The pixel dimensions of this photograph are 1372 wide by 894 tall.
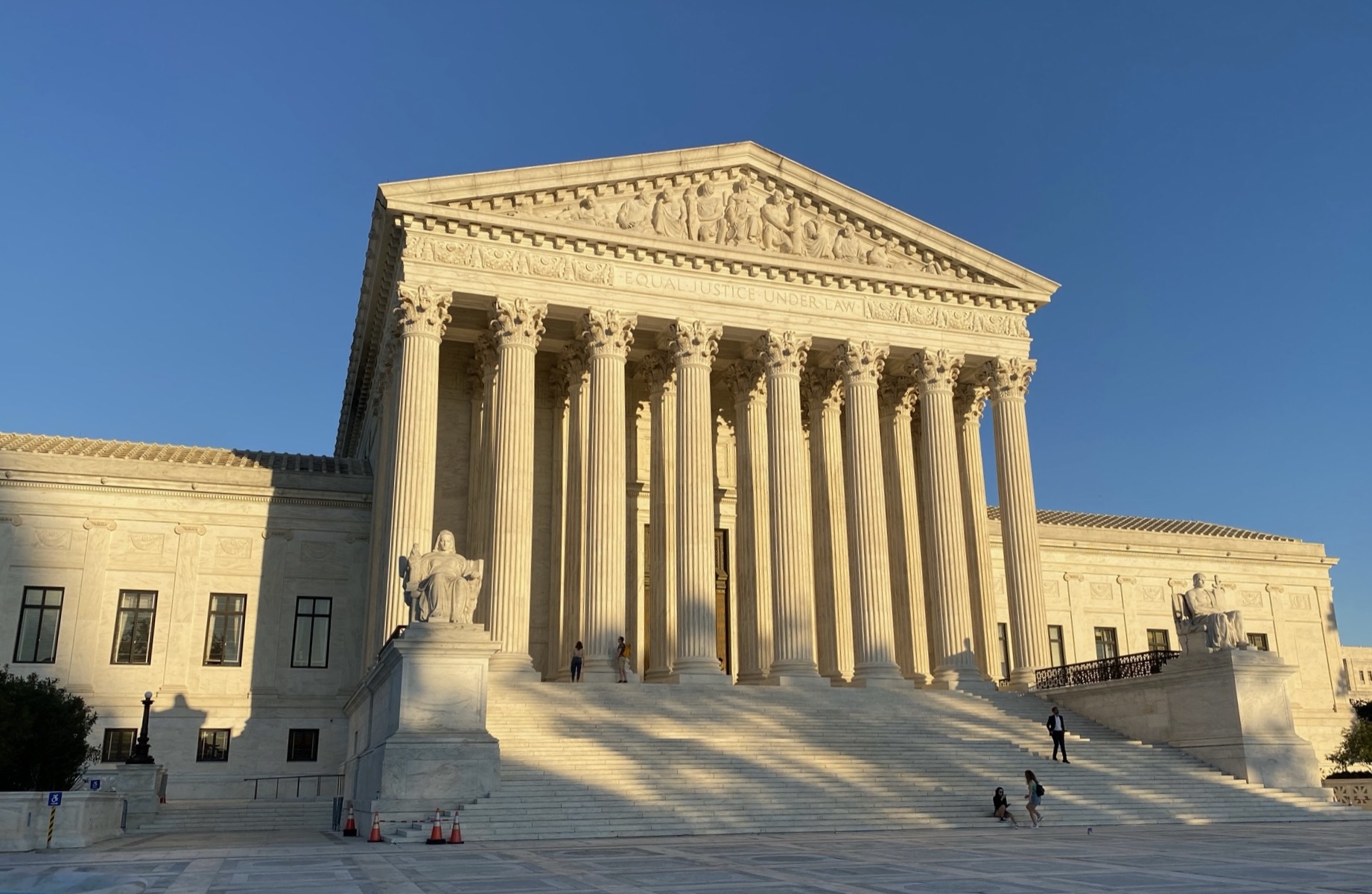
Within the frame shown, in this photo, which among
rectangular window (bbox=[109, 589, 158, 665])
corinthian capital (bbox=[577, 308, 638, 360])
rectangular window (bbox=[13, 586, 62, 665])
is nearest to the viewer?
corinthian capital (bbox=[577, 308, 638, 360])

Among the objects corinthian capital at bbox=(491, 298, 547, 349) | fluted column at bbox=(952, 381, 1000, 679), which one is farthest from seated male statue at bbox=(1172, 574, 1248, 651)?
corinthian capital at bbox=(491, 298, 547, 349)

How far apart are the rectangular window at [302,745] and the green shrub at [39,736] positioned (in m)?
7.34

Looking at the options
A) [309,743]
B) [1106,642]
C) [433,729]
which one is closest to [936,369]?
[1106,642]

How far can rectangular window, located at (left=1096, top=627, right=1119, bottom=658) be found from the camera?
49250 millimetres

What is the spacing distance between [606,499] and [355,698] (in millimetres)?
9593

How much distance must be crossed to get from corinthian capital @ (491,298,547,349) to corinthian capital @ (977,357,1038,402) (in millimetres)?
16531

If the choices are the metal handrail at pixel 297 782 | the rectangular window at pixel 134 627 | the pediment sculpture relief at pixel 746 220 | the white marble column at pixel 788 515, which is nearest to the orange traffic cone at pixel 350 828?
the metal handrail at pixel 297 782

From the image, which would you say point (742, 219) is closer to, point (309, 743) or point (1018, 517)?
point (1018, 517)

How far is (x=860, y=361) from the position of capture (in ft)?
124

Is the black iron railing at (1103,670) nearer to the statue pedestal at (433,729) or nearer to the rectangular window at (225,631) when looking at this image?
the statue pedestal at (433,729)

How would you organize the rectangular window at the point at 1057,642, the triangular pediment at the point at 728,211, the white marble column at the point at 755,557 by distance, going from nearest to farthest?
the triangular pediment at the point at 728,211, the white marble column at the point at 755,557, the rectangular window at the point at 1057,642

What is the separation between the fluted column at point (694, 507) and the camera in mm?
32844

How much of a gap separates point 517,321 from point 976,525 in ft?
59.2

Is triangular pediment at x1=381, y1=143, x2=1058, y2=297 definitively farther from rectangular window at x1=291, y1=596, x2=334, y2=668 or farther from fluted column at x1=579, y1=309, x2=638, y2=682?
rectangular window at x1=291, y1=596, x2=334, y2=668
